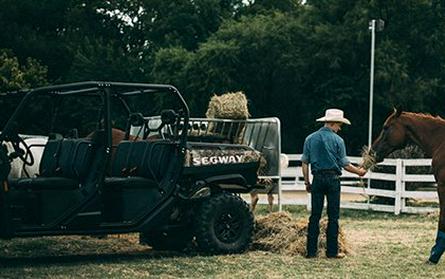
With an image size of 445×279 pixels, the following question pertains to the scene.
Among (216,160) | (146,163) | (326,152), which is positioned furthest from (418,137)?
(146,163)

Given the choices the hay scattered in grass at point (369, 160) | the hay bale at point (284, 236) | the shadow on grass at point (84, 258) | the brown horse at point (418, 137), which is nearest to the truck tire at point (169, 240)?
the shadow on grass at point (84, 258)

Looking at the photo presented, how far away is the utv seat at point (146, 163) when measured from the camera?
1132cm

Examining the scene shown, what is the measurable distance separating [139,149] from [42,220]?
1739 millimetres

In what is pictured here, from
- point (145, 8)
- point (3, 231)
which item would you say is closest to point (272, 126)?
point (3, 231)

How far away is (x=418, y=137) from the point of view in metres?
11.9

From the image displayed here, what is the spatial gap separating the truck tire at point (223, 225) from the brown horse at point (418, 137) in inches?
79.5

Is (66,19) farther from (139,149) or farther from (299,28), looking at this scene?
(139,149)

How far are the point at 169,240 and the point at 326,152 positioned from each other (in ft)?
8.12

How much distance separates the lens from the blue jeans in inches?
457

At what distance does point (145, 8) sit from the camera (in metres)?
52.5

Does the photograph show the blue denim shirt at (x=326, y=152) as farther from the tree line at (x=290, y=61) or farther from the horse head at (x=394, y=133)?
the tree line at (x=290, y=61)

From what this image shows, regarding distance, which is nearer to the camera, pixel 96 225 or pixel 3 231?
pixel 3 231

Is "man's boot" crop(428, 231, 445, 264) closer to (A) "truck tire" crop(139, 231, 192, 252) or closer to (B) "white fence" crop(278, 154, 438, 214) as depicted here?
(A) "truck tire" crop(139, 231, 192, 252)

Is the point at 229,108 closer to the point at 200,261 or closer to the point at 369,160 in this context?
the point at 369,160
